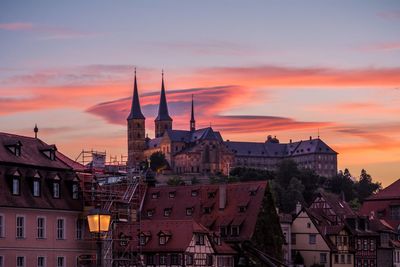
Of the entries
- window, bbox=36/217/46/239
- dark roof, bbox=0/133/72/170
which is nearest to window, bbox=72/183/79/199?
dark roof, bbox=0/133/72/170

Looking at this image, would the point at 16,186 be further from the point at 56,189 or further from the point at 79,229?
the point at 79,229

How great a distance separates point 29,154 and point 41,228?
5.25m

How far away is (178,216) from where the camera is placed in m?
98.0

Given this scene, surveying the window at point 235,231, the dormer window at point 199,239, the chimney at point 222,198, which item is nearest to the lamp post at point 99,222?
the dormer window at point 199,239

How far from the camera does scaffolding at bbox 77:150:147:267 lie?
224 ft

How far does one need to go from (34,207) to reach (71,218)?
400 centimetres

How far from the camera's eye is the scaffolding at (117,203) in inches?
2685

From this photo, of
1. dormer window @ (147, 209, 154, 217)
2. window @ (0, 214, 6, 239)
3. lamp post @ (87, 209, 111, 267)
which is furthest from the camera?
dormer window @ (147, 209, 154, 217)

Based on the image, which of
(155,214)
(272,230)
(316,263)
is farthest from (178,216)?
(316,263)

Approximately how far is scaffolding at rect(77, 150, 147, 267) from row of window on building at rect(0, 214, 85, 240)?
158 cm

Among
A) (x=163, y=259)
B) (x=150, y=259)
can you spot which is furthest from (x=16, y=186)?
(x=150, y=259)

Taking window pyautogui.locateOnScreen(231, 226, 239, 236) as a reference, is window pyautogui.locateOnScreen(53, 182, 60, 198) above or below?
above

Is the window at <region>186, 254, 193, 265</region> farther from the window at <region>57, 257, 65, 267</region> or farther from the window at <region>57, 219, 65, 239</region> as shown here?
the window at <region>57, 219, 65, 239</region>

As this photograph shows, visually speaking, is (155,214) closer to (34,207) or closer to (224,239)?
(224,239)
